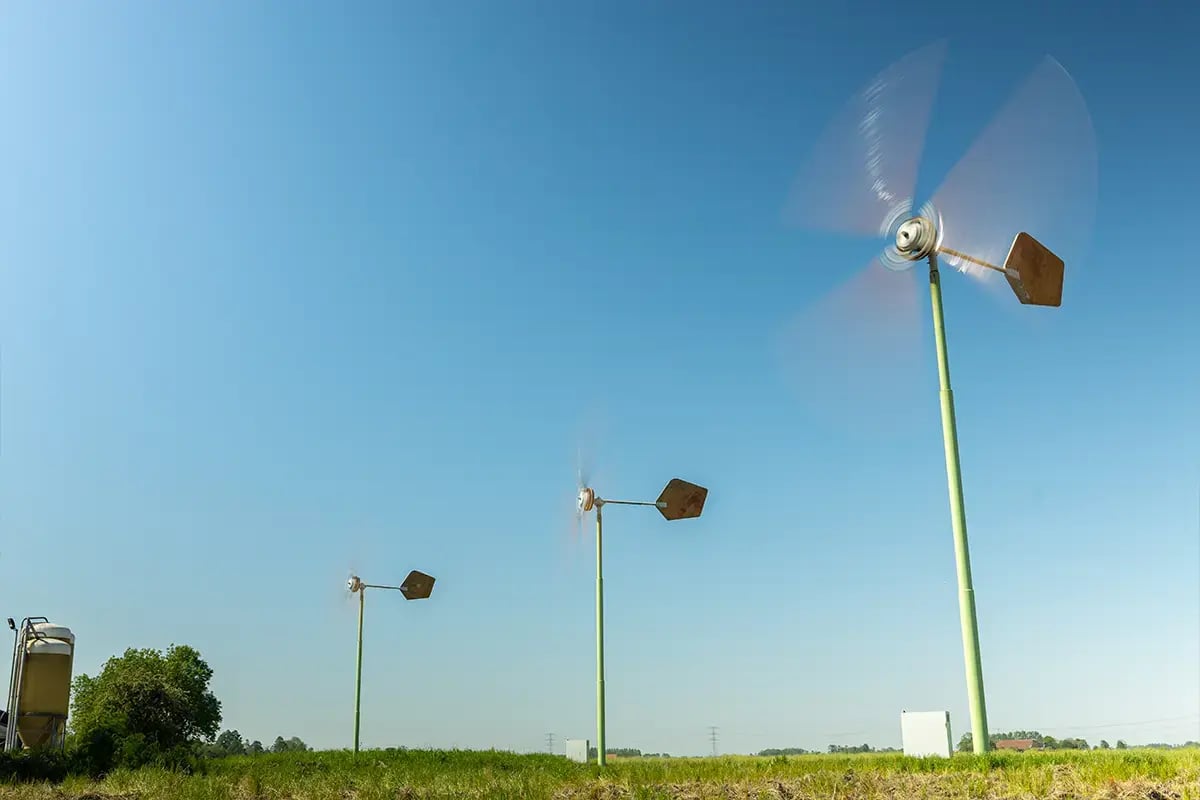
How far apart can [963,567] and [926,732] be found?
9.22 ft

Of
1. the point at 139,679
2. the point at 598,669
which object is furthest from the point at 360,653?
the point at 139,679

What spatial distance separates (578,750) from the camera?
26594mm

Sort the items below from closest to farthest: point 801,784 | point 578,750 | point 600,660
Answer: point 801,784 → point 600,660 → point 578,750

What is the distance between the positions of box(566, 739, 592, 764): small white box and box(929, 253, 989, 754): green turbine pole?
1575 cm

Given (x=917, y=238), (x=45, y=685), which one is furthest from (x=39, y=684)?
(x=917, y=238)

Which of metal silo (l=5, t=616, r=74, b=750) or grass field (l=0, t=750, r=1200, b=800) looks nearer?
grass field (l=0, t=750, r=1200, b=800)

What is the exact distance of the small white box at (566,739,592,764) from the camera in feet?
86.3

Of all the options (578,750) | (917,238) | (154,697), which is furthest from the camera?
(154,697)

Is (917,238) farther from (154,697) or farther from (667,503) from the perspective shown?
(154,697)

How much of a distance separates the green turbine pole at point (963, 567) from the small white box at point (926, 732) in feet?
3.18

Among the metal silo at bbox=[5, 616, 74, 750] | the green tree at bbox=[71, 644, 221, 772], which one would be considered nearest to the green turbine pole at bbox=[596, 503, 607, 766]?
the metal silo at bbox=[5, 616, 74, 750]

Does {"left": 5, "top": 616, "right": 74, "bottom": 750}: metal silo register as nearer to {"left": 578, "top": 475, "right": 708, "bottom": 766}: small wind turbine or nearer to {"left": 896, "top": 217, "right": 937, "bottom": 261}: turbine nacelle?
{"left": 578, "top": 475, "right": 708, "bottom": 766}: small wind turbine

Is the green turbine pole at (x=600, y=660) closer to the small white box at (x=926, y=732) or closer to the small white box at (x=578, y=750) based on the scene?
the small white box at (x=578, y=750)

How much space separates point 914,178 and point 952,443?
4.83m
